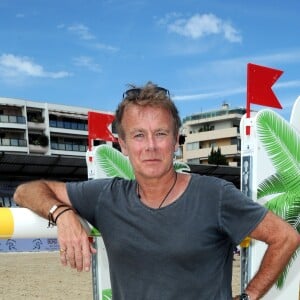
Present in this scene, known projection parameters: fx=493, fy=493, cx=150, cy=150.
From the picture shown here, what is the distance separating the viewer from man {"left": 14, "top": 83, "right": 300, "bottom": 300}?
1594 mm

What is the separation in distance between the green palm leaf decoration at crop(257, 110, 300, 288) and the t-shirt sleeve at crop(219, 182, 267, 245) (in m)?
1.46

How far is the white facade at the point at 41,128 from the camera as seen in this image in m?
44.9

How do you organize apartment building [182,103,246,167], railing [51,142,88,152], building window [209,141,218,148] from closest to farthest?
1. railing [51,142,88,152]
2. apartment building [182,103,246,167]
3. building window [209,141,218,148]

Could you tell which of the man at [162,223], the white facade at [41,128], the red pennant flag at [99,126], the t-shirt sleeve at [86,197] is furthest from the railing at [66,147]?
the man at [162,223]

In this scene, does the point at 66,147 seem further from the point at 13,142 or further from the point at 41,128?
the point at 13,142

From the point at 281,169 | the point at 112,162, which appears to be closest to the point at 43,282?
the point at 112,162

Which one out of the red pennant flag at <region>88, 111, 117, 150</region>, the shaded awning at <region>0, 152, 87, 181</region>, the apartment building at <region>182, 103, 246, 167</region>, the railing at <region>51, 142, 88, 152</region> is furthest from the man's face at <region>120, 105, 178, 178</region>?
the apartment building at <region>182, 103, 246, 167</region>

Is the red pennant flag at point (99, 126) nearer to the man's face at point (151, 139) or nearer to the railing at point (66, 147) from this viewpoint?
the man's face at point (151, 139)

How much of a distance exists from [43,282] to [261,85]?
807 cm

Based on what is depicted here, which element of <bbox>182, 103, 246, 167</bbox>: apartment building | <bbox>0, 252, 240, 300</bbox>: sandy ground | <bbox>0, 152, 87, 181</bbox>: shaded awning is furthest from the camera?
<bbox>182, 103, 246, 167</bbox>: apartment building

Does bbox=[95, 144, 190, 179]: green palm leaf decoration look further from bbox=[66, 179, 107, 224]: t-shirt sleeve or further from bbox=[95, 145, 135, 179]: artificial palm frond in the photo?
bbox=[66, 179, 107, 224]: t-shirt sleeve

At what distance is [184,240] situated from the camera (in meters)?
1.59

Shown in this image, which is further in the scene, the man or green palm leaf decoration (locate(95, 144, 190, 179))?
green palm leaf decoration (locate(95, 144, 190, 179))

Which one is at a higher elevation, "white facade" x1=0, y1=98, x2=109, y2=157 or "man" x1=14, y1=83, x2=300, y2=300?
"white facade" x1=0, y1=98, x2=109, y2=157
